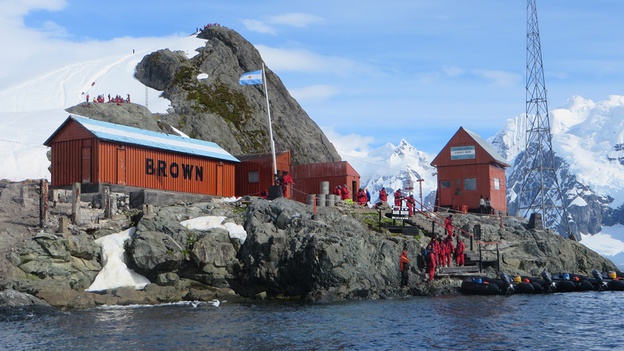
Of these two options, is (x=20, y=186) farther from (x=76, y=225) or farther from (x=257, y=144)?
(x=257, y=144)

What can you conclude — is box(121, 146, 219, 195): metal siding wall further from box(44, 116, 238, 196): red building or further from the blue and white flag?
the blue and white flag

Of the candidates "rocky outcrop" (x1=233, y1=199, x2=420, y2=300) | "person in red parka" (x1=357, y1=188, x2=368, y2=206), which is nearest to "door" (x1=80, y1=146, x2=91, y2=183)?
"rocky outcrop" (x1=233, y1=199, x2=420, y2=300)

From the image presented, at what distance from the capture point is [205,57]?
10238cm

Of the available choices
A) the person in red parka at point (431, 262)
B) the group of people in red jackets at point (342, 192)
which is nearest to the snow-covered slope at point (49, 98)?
the group of people in red jackets at point (342, 192)

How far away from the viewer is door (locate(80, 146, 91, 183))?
176ft

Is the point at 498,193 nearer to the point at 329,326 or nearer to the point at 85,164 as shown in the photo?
the point at 85,164

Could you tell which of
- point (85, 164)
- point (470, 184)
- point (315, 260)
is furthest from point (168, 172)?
point (470, 184)

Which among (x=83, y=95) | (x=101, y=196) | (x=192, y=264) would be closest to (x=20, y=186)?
(x=101, y=196)

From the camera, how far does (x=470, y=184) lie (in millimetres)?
69062

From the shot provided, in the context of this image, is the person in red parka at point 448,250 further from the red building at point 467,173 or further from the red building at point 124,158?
the red building at point 124,158

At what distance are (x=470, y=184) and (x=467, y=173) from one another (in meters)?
1.01

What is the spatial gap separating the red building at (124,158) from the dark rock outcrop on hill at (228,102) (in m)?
24.7

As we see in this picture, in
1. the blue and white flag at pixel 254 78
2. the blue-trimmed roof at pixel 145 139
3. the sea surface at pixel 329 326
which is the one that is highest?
the blue and white flag at pixel 254 78

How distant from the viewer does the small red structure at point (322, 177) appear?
64938 mm
